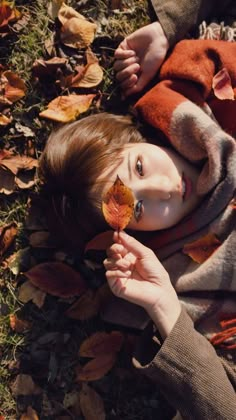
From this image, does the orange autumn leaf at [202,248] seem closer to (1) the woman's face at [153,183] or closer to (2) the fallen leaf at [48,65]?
(1) the woman's face at [153,183]

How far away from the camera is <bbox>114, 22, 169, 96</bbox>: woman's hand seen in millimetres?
2426

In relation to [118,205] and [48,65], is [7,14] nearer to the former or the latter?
[48,65]

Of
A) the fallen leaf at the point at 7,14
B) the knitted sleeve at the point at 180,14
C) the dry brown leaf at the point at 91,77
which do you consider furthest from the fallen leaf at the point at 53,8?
the knitted sleeve at the point at 180,14

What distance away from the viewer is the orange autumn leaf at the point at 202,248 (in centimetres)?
232

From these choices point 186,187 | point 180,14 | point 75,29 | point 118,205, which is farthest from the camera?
point 75,29

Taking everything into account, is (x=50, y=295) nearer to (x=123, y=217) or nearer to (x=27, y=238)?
(x=27, y=238)

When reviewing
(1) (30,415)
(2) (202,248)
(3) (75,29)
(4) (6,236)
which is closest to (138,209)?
(2) (202,248)

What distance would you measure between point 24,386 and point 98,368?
0.33 meters

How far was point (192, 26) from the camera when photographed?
2473mm

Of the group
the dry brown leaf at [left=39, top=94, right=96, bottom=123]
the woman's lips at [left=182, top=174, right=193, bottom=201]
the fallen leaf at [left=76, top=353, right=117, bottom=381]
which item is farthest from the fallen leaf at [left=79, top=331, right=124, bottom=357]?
the dry brown leaf at [left=39, top=94, right=96, bottom=123]

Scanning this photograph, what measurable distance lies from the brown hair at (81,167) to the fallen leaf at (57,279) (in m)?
0.16

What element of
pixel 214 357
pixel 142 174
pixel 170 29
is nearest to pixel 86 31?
pixel 170 29

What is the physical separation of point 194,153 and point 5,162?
2.77 ft

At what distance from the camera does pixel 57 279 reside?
2.49m
